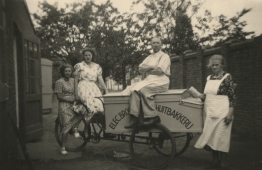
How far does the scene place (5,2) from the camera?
415 cm

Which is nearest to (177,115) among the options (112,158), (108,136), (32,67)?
(108,136)

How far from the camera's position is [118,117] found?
4465 millimetres

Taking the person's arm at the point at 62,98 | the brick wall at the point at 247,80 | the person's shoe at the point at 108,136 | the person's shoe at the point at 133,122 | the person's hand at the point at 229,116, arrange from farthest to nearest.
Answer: the brick wall at the point at 247,80 → the person's arm at the point at 62,98 → the person's shoe at the point at 108,136 → the person's shoe at the point at 133,122 → the person's hand at the point at 229,116

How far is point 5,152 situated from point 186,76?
7996 mm

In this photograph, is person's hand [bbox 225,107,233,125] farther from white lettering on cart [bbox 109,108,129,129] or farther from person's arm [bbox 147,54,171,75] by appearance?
white lettering on cart [bbox 109,108,129,129]

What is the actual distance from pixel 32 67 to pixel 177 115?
15.3ft

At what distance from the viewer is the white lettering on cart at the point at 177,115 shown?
418 centimetres

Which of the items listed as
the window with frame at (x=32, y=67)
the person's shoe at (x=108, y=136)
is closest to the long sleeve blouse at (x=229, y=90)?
the person's shoe at (x=108, y=136)

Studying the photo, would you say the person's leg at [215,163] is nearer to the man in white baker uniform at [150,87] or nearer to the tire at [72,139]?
the man in white baker uniform at [150,87]

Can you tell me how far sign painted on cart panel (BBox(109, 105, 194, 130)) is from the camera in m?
4.18

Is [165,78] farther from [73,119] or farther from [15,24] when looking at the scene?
[15,24]

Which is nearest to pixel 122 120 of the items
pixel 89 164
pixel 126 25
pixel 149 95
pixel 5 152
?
pixel 149 95

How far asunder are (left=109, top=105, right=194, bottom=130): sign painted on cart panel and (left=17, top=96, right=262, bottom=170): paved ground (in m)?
0.72

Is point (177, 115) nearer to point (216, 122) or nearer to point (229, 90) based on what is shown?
point (216, 122)
